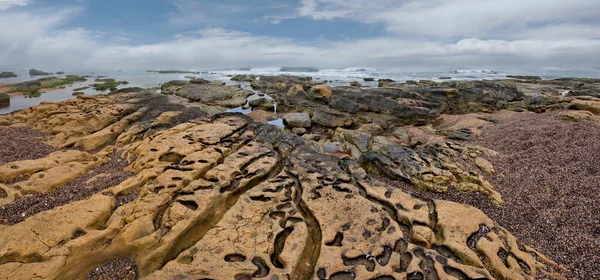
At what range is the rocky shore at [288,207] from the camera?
428cm

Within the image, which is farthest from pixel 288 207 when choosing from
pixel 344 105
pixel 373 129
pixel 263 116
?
pixel 263 116

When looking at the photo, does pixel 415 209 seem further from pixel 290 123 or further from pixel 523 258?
pixel 290 123

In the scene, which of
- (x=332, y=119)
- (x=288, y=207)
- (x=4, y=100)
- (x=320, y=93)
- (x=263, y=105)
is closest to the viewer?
(x=288, y=207)

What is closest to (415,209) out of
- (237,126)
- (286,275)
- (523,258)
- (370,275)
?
(523,258)

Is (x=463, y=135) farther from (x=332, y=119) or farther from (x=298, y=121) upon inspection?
(x=298, y=121)

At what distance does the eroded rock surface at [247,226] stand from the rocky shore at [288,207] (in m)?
0.02

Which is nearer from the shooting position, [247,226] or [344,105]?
[247,226]

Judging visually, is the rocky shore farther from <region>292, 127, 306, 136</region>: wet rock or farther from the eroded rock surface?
<region>292, 127, 306, 136</region>: wet rock

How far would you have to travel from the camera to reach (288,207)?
221 inches

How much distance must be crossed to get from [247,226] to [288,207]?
943 millimetres

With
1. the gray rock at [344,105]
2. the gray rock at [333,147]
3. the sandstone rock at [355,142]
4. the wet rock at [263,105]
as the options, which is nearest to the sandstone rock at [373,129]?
the gray rock at [344,105]

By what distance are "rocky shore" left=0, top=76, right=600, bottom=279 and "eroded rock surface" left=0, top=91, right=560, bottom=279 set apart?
0.02m

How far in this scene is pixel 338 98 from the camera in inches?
770

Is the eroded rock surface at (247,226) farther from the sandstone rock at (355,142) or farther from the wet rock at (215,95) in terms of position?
the wet rock at (215,95)
